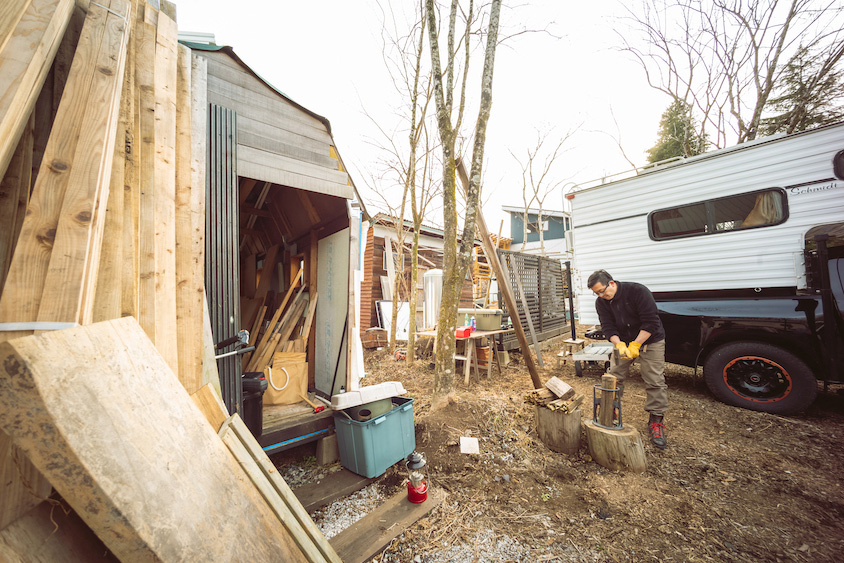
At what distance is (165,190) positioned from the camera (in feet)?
6.67

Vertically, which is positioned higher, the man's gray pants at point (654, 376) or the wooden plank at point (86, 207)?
the wooden plank at point (86, 207)

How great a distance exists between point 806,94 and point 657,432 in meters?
10.8

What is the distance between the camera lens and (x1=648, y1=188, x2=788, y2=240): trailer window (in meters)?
4.93

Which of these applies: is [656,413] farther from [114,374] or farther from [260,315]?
[260,315]

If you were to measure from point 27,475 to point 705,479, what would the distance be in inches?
182

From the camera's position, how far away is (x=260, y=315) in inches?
200

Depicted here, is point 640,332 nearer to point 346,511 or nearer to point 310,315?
point 346,511

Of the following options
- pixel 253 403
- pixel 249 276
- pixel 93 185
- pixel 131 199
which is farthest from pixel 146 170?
pixel 249 276

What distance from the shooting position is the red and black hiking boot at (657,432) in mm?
3525

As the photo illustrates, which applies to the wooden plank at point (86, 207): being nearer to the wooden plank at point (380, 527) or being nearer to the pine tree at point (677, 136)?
the wooden plank at point (380, 527)

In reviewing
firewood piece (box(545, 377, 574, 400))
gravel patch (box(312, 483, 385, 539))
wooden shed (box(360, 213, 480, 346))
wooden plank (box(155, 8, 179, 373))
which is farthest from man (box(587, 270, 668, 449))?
wooden shed (box(360, 213, 480, 346))

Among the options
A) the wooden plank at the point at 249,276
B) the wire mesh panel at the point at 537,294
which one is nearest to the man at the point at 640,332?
the wire mesh panel at the point at 537,294

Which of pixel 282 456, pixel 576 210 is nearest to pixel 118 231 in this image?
pixel 282 456

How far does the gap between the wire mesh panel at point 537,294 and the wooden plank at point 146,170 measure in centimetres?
541
